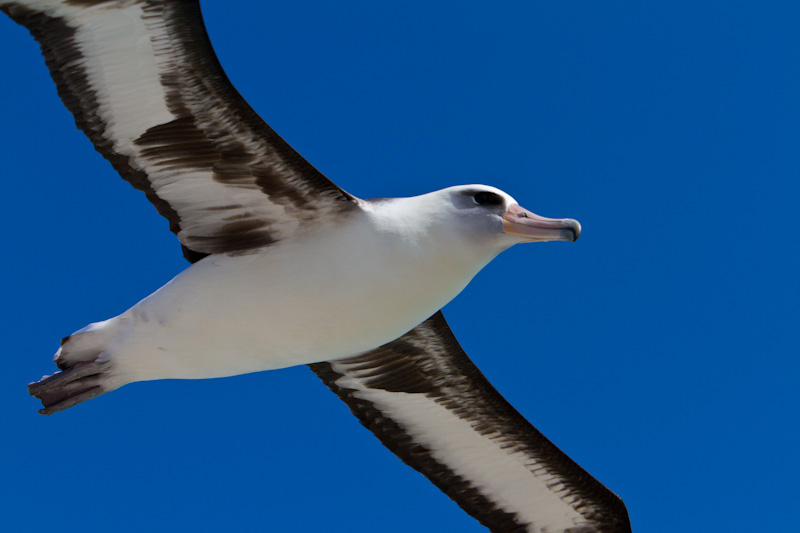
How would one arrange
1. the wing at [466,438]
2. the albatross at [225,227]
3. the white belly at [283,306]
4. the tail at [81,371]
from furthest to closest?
the wing at [466,438]
the tail at [81,371]
the white belly at [283,306]
the albatross at [225,227]

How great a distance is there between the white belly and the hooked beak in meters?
→ 0.37

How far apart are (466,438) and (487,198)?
3203 millimetres

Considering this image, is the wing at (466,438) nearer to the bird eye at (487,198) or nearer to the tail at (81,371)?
the bird eye at (487,198)

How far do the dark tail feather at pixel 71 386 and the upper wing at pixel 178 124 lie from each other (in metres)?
1.29

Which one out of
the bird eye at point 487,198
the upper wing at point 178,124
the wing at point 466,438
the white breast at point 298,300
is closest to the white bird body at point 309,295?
the white breast at point 298,300

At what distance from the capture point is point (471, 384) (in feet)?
35.6

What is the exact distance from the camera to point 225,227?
365 inches

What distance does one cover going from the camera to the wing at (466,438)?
10.7 metres

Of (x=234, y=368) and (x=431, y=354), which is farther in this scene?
(x=431, y=354)

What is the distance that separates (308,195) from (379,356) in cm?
236

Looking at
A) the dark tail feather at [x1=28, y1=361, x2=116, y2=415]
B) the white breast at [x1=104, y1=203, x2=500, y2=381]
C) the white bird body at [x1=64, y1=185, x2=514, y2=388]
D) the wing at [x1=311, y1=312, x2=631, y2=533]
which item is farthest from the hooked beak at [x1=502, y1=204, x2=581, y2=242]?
the dark tail feather at [x1=28, y1=361, x2=116, y2=415]

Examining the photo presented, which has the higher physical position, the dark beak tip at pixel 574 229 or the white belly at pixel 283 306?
the dark beak tip at pixel 574 229

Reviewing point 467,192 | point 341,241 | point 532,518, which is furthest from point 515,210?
point 532,518

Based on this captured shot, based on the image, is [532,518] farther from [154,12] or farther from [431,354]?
[154,12]
